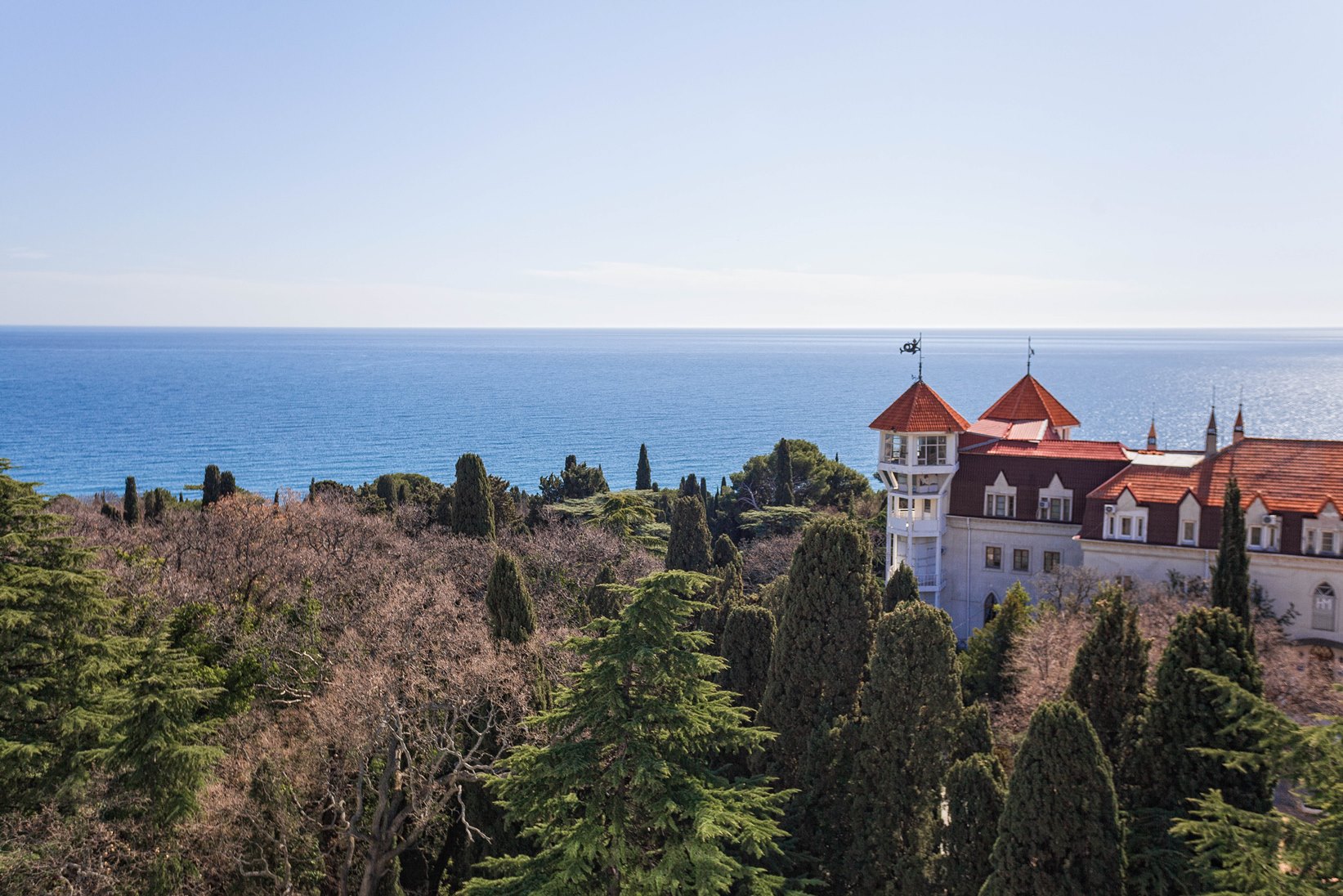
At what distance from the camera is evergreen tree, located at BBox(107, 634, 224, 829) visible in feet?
58.9

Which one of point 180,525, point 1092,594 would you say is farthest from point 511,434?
point 1092,594

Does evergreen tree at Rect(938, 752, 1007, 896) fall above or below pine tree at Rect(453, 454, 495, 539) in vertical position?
below

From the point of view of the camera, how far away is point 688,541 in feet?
143

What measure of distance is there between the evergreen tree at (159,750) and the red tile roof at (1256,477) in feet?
101

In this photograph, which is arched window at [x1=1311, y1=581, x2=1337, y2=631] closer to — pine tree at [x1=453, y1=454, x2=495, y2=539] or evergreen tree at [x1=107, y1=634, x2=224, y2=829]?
pine tree at [x1=453, y1=454, x2=495, y2=539]

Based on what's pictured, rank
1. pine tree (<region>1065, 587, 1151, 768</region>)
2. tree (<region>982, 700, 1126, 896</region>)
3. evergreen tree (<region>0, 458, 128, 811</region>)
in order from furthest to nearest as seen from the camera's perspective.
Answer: pine tree (<region>1065, 587, 1151, 768</region>) < evergreen tree (<region>0, 458, 128, 811</region>) < tree (<region>982, 700, 1126, 896</region>)

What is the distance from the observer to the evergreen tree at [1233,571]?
22719mm

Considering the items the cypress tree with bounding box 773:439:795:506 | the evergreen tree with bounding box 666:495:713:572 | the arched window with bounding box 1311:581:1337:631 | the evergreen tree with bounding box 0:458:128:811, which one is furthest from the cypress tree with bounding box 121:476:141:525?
the arched window with bounding box 1311:581:1337:631

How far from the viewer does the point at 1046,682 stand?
25.8 metres

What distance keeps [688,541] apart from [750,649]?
1762 centimetres

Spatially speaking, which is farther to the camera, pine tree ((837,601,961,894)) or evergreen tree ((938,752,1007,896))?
pine tree ((837,601,961,894))

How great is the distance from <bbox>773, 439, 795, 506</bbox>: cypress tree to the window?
65.9 ft

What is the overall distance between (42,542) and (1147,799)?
21.6m

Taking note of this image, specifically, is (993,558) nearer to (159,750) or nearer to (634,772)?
(634,772)
